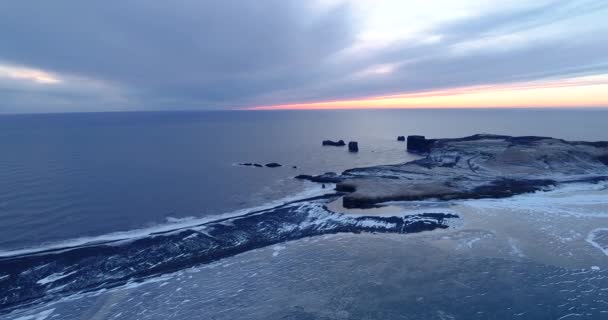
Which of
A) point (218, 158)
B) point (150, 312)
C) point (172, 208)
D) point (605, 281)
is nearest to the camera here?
point (150, 312)

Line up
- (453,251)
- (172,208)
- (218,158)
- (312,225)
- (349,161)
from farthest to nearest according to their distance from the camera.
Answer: (218,158) < (349,161) < (172,208) < (312,225) < (453,251)

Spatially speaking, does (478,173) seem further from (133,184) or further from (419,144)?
(133,184)

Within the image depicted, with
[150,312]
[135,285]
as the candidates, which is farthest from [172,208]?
[150,312]

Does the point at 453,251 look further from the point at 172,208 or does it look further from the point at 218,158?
the point at 218,158

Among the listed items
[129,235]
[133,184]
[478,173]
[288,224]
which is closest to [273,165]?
[133,184]

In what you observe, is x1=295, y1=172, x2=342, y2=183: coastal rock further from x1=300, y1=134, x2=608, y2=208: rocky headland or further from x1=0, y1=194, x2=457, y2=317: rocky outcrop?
x1=0, y1=194, x2=457, y2=317: rocky outcrop

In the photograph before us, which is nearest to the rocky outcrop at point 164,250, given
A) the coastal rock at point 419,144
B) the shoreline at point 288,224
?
the shoreline at point 288,224
